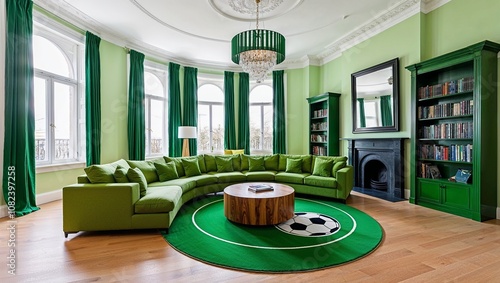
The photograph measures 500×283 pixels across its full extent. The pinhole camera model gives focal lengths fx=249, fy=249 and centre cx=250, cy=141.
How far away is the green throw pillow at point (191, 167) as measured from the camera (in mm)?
5164

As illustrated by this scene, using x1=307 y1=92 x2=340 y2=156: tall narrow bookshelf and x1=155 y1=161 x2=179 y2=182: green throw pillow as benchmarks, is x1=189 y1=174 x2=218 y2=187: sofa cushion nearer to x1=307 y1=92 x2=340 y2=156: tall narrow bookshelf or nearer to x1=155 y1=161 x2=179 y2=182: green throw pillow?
x1=155 y1=161 x2=179 y2=182: green throw pillow

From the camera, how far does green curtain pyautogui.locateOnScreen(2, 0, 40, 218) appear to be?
381cm

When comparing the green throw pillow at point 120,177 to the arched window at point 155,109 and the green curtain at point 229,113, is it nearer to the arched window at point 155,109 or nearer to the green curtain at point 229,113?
the arched window at point 155,109

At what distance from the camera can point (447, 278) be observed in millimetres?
2152

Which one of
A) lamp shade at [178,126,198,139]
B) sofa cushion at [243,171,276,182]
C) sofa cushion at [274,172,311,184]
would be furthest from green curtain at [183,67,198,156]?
sofa cushion at [274,172,311,184]

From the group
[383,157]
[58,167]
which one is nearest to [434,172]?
[383,157]

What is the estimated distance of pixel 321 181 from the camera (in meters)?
4.79

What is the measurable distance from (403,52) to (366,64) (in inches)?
36.4

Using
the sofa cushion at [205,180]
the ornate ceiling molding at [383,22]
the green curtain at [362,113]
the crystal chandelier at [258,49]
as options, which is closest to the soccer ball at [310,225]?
the sofa cushion at [205,180]

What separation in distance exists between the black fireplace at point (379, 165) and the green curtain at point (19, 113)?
6.42m

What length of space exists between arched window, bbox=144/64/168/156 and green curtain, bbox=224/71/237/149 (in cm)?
178

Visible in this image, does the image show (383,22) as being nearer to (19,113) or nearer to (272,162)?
(272,162)

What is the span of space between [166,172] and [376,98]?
4.75 meters

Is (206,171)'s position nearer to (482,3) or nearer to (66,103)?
(66,103)
